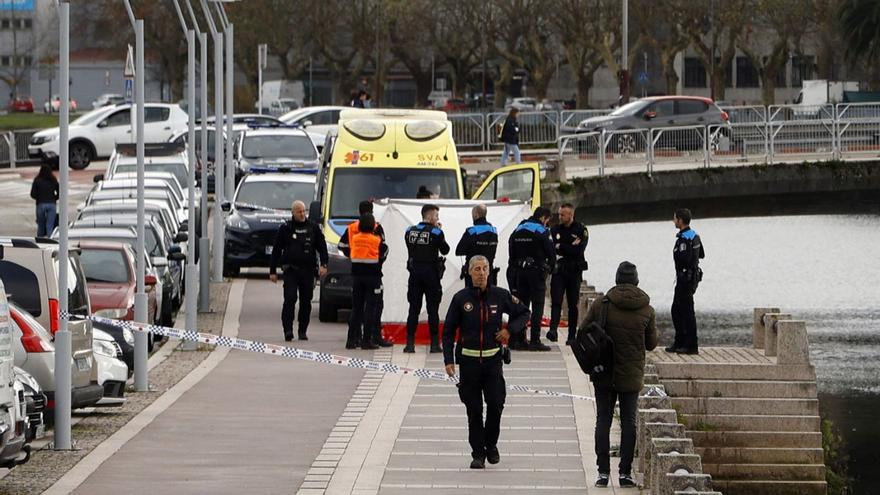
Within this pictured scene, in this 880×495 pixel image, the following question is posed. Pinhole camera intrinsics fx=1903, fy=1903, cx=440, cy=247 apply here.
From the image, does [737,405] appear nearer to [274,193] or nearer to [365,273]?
[365,273]

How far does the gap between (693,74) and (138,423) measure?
10525 centimetres

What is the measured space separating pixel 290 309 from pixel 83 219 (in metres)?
6.16

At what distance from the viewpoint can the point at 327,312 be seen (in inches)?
1035

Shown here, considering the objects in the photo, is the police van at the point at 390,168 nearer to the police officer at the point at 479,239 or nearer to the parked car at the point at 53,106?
the police officer at the point at 479,239

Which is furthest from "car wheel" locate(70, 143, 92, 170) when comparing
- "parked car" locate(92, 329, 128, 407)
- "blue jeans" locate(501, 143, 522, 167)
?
"parked car" locate(92, 329, 128, 407)

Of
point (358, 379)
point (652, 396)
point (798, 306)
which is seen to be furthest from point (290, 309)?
point (798, 306)

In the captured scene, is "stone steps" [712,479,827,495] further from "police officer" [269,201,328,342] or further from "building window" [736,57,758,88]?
"building window" [736,57,758,88]

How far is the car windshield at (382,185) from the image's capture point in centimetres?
2689

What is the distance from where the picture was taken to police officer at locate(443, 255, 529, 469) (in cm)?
1419

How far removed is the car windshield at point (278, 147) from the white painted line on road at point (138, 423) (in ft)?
52.6

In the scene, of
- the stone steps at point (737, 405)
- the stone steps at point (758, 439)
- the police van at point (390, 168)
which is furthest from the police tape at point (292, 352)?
the police van at point (390, 168)

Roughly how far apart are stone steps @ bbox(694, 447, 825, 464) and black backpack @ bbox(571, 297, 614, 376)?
7673 mm

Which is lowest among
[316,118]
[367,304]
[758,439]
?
[758,439]

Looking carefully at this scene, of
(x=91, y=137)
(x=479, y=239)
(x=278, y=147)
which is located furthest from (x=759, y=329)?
(x=91, y=137)
